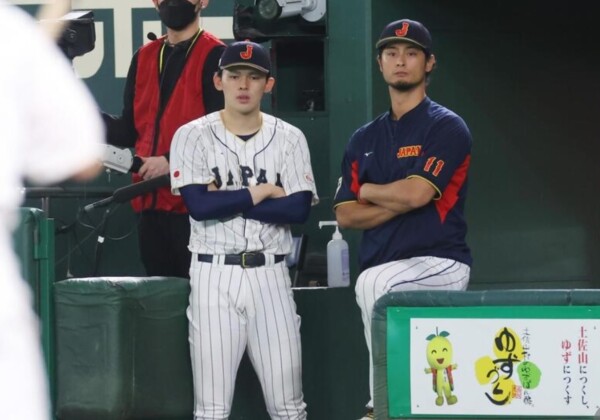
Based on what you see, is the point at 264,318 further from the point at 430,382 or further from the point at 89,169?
the point at 89,169

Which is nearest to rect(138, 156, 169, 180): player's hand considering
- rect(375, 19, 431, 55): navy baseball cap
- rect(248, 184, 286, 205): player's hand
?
rect(248, 184, 286, 205): player's hand

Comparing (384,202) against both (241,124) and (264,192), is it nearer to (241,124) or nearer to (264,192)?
(264,192)

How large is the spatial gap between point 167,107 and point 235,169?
0.66m

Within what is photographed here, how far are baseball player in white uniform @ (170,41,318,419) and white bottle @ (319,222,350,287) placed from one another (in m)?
0.41

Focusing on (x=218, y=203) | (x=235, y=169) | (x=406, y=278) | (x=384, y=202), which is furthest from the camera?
(x=235, y=169)

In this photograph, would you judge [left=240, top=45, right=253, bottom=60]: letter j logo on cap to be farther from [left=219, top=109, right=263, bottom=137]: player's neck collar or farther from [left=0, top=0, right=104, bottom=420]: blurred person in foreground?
[left=0, top=0, right=104, bottom=420]: blurred person in foreground

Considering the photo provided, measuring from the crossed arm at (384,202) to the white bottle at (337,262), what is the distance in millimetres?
540

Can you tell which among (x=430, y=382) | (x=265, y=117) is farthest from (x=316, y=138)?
(x=430, y=382)

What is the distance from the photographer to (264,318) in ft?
16.8

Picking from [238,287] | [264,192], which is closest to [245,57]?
[264,192]

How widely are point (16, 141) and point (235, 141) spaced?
1490 millimetres

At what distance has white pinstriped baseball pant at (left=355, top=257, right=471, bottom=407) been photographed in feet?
15.8

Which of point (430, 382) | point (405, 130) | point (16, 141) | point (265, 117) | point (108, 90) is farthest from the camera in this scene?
point (108, 90)

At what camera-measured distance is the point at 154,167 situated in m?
5.59
